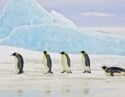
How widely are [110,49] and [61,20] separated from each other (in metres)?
4.07

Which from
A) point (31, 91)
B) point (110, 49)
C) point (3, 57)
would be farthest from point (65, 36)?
point (31, 91)

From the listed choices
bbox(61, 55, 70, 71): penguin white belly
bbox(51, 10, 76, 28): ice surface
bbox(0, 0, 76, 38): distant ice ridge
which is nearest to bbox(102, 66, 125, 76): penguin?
bbox(61, 55, 70, 71): penguin white belly

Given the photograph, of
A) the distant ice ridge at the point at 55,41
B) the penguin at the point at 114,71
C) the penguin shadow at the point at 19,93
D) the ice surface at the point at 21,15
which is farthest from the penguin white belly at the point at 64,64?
the ice surface at the point at 21,15

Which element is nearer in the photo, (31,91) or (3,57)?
(31,91)

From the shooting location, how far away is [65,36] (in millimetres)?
30547

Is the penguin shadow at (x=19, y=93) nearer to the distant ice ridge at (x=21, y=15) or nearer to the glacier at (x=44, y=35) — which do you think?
the glacier at (x=44, y=35)

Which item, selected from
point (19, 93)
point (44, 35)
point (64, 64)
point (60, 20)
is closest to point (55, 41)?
point (44, 35)

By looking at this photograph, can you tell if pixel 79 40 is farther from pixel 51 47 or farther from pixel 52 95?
pixel 52 95

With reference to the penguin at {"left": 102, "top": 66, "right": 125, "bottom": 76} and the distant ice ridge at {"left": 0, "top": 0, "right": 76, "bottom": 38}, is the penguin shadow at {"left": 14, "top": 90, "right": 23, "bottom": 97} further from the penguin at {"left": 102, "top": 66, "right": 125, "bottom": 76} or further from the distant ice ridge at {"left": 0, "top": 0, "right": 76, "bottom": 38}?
the distant ice ridge at {"left": 0, "top": 0, "right": 76, "bottom": 38}

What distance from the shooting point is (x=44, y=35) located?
3003 centimetres

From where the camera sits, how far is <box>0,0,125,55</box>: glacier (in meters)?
30.1

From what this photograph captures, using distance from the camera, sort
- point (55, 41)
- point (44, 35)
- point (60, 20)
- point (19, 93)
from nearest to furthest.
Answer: point (19, 93) → point (44, 35) → point (55, 41) → point (60, 20)

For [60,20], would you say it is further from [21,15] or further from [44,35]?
[44,35]

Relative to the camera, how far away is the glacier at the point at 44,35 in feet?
98.7
